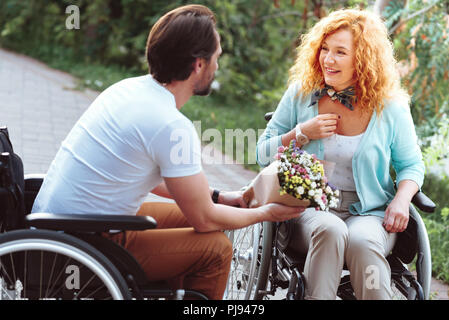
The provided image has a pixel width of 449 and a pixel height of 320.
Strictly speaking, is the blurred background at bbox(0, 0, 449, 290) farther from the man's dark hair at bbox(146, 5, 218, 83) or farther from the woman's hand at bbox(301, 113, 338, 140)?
the man's dark hair at bbox(146, 5, 218, 83)

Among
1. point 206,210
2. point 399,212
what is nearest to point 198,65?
point 206,210

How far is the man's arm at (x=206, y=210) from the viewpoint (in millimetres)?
2197

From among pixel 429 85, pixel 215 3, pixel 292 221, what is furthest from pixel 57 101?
pixel 292 221

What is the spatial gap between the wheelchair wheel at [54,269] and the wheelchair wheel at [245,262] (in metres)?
0.88

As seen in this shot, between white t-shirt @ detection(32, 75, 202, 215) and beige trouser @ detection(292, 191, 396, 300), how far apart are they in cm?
66

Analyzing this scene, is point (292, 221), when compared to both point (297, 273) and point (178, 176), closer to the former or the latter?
point (297, 273)

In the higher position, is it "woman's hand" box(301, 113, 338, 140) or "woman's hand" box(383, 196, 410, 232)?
"woman's hand" box(301, 113, 338, 140)

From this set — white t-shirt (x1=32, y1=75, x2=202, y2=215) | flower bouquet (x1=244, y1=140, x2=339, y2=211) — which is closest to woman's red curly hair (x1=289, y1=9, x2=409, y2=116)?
flower bouquet (x1=244, y1=140, x2=339, y2=211)

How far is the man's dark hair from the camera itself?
222cm

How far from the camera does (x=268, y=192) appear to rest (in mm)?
2479

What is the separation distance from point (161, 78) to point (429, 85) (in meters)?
3.04

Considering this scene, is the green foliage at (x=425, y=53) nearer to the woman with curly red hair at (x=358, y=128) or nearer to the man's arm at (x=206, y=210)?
the woman with curly red hair at (x=358, y=128)
